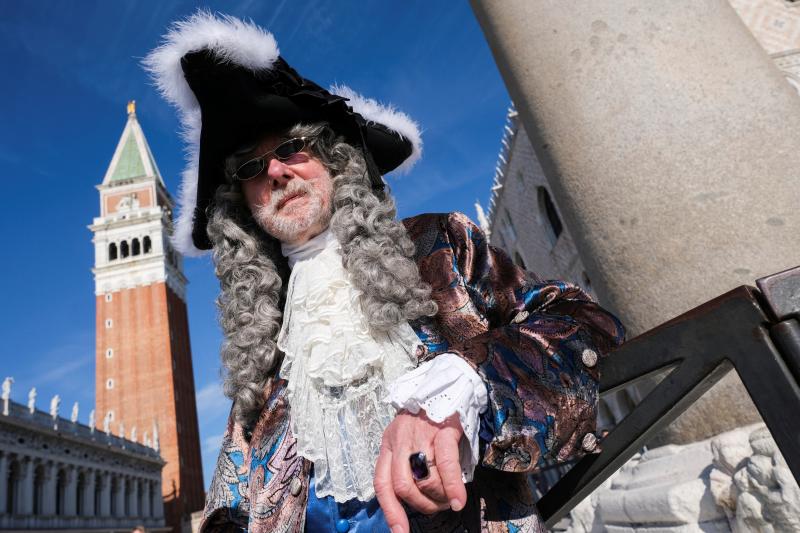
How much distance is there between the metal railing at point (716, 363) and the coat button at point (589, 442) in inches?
0.7

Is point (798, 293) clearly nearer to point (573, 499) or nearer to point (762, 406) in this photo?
point (762, 406)

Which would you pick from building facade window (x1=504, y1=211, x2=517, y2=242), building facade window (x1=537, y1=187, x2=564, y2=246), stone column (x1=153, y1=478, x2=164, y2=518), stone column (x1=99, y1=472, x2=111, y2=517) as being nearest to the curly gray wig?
building facade window (x1=537, y1=187, x2=564, y2=246)

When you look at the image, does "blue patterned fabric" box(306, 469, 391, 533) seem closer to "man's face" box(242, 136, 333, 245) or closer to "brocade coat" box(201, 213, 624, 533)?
"brocade coat" box(201, 213, 624, 533)

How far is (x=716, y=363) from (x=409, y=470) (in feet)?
1.40

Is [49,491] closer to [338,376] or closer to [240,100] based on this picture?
[240,100]

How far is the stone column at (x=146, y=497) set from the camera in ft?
87.3

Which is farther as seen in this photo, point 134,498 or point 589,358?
point 134,498

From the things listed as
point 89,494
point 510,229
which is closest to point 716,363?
point 510,229

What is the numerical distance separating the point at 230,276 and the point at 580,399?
104 centimetres

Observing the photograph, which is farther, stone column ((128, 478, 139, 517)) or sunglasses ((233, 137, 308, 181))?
stone column ((128, 478, 139, 517))

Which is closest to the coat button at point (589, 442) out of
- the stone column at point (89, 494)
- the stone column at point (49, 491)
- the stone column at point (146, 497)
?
the stone column at point (49, 491)

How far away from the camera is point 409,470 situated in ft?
2.30

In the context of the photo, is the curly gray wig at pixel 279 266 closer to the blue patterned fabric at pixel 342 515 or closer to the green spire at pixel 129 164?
the blue patterned fabric at pixel 342 515

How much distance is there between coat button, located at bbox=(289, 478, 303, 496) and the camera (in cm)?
107
